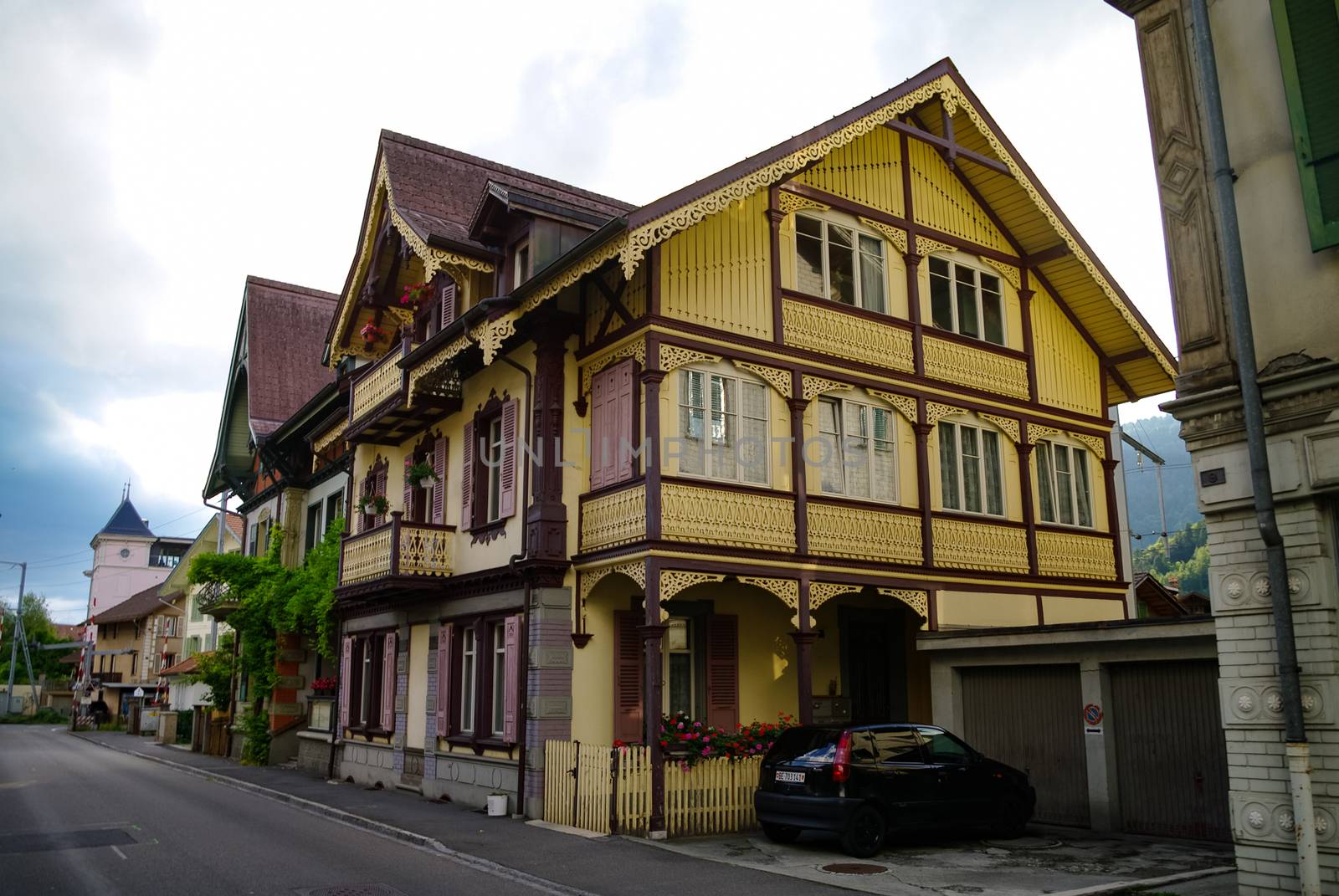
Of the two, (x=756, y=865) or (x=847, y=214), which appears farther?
(x=847, y=214)

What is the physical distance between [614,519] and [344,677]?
1192 centimetres

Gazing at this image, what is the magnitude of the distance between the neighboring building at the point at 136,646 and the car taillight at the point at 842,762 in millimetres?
59484

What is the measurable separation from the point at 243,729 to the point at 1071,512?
74.1 feet

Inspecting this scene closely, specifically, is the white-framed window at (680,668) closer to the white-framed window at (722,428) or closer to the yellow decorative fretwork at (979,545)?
the white-framed window at (722,428)

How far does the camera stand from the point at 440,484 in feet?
70.7

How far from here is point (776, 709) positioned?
734 inches

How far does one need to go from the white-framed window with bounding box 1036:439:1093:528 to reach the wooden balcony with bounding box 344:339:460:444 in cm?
1181

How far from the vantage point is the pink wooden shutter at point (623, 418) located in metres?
16.4

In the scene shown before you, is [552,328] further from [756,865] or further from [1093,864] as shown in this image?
[1093,864]

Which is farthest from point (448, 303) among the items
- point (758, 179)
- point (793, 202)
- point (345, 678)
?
point (345, 678)

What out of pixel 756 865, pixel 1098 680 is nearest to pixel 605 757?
pixel 756 865

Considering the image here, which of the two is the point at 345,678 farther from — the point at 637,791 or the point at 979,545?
the point at 979,545

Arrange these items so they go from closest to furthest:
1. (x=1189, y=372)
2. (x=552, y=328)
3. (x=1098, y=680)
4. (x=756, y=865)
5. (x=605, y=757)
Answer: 1. (x=1189, y=372)
2. (x=756, y=865)
3. (x=605, y=757)
4. (x=1098, y=680)
5. (x=552, y=328)

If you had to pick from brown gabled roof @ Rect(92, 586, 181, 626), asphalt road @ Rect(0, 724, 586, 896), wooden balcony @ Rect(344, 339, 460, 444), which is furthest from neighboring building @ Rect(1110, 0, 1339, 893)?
brown gabled roof @ Rect(92, 586, 181, 626)
